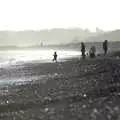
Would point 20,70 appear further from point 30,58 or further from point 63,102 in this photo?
point 30,58

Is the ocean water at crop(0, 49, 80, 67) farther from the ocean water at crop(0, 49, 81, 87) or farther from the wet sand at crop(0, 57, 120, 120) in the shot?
the wet sand at crop(0, 57, 120, 120)

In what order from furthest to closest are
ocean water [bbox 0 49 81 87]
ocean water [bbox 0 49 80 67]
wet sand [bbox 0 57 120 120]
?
ocean water [bbox 0 49 80 67] < ocean water [bbox 0 49 81 87] < wet sand [bbox 0 57 120 120]

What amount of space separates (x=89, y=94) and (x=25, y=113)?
5.63m

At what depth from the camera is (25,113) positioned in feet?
54.2

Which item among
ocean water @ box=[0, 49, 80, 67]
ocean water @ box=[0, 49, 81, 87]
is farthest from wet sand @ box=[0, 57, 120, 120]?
ocean water @ box=[0, 49, 80, 67]

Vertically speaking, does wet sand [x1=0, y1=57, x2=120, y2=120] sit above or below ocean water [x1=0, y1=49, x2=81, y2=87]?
above

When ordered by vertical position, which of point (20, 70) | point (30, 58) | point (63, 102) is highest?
point (63, 102)

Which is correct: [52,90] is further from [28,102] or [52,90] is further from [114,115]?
[114,115]

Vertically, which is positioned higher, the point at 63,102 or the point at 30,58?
the point at 63,102

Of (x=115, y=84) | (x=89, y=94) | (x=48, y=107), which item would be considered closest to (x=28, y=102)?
(x=48, y=107)

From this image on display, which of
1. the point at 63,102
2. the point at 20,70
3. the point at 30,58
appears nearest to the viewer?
the point at 63,102

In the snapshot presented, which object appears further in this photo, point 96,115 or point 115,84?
point 115,84

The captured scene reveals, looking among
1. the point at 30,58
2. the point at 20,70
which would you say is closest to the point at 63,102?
the point at 20,70

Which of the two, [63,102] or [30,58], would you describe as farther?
[30,58]
